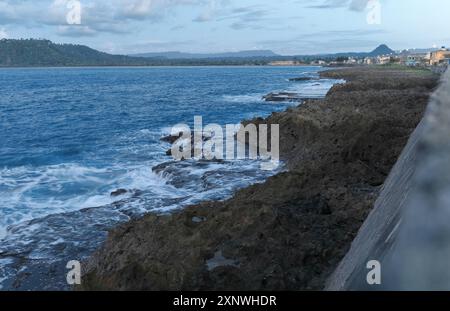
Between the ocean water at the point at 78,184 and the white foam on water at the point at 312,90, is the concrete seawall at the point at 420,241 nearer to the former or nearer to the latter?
the ocean water at the point at 78,184

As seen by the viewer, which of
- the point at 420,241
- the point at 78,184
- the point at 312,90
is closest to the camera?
the point at 420,241

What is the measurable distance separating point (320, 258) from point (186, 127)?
94.7 feet

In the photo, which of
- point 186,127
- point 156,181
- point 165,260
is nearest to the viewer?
point 165,260

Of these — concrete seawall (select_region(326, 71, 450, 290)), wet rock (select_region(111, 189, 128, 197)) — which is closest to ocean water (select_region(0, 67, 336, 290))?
wet rock (select_region(111, 189, 128, 197))

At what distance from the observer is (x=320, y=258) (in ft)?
24.9

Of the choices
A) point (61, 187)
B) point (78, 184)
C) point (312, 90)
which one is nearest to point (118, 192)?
point (78, 184)

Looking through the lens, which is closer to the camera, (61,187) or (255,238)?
(255,238)

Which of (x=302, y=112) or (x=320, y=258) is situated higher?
(x=302, y=112)

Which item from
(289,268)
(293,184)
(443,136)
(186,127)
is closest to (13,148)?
(186,127)

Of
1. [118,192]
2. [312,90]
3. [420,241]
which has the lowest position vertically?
[118,192]

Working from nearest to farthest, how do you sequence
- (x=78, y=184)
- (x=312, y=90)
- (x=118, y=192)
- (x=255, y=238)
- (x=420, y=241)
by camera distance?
(x=420, y=241)
(x=255, y=238)
(x=118, y=192)
(x=78, y=184)
(x=312, y=90)

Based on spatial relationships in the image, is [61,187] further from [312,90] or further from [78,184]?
[312,90]

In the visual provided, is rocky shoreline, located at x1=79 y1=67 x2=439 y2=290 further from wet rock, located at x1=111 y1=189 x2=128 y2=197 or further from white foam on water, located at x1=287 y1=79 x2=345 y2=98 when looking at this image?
white foam on water, located at x1=287 y1=79 x2=345 y2=98
